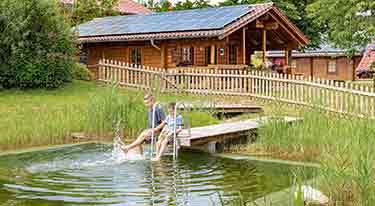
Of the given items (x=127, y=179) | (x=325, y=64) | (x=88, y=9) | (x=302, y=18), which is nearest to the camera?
(x=127, y=179)

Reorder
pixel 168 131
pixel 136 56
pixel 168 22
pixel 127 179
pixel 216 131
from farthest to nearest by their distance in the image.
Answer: pixel 136 56, pixel 168 22, pixel 216 131, pixel 168 131, pixel 127 179

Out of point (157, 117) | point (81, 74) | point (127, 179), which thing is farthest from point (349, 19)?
point (127, 179)

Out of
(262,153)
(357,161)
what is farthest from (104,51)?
(357,161)

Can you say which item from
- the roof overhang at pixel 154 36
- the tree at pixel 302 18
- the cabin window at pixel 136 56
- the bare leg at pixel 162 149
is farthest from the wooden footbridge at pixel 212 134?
the tree at pixel 302 18

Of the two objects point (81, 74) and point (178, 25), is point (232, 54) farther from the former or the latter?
point (81, 74)

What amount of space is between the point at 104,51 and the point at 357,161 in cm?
2529

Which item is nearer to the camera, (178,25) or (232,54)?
(178,25)

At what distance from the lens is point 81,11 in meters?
39.4

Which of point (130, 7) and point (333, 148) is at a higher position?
point (130, 7)

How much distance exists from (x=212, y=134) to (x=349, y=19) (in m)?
16.4

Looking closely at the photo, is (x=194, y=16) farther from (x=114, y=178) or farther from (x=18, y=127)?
(x=114, y=178)

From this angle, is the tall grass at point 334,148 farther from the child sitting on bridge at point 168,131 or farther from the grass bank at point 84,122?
the grass bank at point 84,122

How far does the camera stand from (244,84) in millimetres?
22531

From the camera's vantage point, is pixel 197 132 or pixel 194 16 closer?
pixel 197 132
